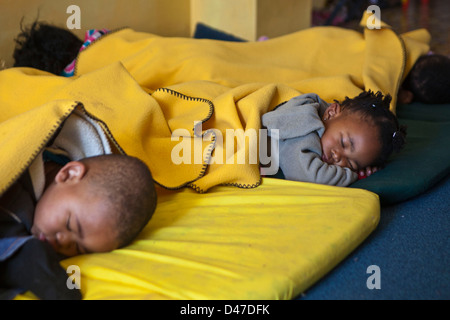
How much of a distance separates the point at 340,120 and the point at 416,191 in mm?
319

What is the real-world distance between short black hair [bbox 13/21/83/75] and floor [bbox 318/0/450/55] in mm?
2610

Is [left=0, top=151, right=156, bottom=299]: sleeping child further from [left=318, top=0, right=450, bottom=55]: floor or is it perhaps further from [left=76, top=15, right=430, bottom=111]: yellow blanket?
[left=318, top=0, right=450, bottom=55]: floor

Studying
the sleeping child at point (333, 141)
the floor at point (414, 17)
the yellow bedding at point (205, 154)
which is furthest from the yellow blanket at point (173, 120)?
the floor at point (414, 17)

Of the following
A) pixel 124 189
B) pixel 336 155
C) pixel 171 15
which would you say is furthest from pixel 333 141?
pixel 171 15

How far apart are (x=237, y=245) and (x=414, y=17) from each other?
15.0 ft

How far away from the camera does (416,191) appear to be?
161 centimetres

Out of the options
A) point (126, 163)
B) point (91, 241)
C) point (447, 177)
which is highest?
point (126, 163)

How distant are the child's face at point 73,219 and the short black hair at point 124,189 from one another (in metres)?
0.02

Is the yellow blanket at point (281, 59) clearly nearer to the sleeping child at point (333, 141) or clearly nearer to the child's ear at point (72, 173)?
the sleeping child at point (333, 141)

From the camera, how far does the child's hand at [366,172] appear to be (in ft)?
5.67

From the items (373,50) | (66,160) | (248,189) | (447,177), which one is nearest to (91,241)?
(66,160)

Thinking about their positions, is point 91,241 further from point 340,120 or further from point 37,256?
point 340,120

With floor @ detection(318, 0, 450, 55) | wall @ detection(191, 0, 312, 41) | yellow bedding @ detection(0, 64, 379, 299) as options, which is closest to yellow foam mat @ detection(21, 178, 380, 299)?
yellow bedding @ detection(0, 64, 379, 299)
